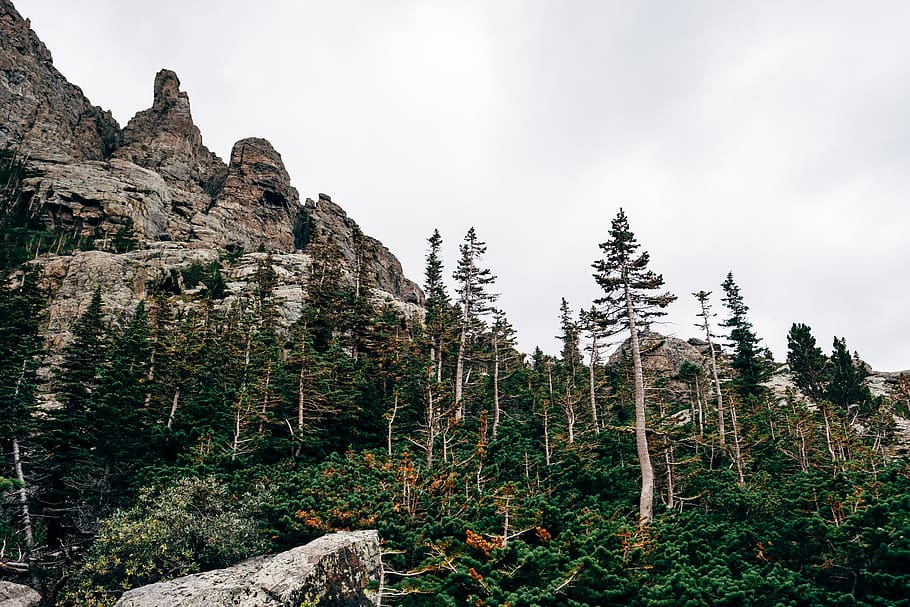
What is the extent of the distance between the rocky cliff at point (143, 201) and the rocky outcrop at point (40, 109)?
29 centimetres

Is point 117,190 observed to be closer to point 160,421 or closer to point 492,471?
point 160,421

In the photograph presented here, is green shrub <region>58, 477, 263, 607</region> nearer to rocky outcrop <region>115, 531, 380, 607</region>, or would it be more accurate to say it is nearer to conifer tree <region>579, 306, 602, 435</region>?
rocky outcrop <region>115, 531, 380, 607</region>

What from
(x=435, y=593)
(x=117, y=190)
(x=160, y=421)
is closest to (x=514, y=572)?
(x=435, y=593)

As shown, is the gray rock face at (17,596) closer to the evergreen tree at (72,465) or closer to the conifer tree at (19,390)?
the conifer tree at (19,390)

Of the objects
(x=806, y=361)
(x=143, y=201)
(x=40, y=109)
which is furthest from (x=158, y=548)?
(x=40, y=109)

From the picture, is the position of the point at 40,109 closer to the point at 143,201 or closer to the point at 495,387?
the point at 143,201

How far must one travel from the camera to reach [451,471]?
17703 millimetres

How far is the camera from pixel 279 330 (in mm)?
43938

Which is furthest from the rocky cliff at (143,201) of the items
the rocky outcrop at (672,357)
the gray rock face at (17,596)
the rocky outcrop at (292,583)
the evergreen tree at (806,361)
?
the evergreen tree at (806,361)

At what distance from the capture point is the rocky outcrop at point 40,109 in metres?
93.5

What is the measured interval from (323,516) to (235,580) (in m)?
3.72

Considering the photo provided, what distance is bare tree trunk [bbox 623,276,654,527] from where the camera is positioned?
Result: 16.9m

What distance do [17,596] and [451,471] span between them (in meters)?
14.2

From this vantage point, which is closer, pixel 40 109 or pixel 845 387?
pixel 845 387
